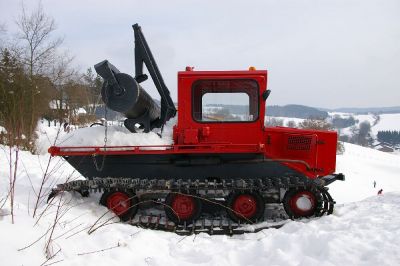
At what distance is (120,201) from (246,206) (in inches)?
86.0

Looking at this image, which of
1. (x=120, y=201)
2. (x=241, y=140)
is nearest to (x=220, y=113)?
(x=241, y=140)

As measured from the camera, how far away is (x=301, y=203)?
6.05 m

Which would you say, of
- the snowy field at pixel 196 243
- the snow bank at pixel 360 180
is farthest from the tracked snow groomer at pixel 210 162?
the snow bank at pixel 360 180

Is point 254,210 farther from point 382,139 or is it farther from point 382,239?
point 382,139

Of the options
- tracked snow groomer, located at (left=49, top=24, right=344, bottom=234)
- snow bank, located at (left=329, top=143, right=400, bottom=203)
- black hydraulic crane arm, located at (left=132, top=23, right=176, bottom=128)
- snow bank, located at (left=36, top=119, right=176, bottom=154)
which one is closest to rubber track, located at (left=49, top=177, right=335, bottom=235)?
tracked snow groomer, located at (left=49, top=24, right=344, bottom=234)

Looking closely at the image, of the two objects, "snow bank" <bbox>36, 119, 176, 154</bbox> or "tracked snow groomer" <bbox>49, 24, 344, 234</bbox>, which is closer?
"tracked snow groomer" <bbox>49, 24, 344, 234</bbox>

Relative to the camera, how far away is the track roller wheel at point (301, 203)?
604 cm

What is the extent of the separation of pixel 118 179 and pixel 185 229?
1409 millimetres

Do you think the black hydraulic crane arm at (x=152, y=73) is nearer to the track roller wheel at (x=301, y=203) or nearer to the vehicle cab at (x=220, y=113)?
the vehicle cab at (x=220, y=113)

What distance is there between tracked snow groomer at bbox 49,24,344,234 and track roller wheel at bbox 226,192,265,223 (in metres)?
0.02

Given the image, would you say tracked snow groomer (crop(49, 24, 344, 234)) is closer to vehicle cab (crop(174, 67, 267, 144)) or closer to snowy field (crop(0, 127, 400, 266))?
vehicle cab (crop(174, 67, 267, 144))

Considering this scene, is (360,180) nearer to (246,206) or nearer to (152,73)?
(246,206)

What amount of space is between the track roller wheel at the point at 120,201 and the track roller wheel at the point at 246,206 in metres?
1.67

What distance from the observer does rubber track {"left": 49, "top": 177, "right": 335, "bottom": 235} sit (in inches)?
228
